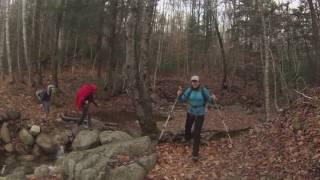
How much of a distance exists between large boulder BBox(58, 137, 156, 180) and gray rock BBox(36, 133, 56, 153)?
5474 mm

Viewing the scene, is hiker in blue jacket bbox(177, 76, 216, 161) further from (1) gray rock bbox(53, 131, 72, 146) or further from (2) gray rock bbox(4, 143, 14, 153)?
(2) gray rock bbox(4, 143, 14, 153)

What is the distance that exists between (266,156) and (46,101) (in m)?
11.2

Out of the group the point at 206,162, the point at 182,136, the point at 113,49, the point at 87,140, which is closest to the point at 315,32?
the point at 113,49

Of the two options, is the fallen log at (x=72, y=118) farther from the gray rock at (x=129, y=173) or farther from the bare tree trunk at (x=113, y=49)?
the gray rock at (x=129, y=173)

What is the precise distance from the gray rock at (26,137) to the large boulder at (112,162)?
6256mm

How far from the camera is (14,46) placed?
32.0 meters

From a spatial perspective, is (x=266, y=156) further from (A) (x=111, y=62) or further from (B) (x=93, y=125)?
(A) (x=111, y=62)

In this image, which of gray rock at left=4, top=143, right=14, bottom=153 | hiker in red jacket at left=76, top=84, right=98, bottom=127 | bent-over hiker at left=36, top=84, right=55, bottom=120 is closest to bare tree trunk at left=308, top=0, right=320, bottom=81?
hiker in red jacket at left=76, top=84, right=98, bottom=127

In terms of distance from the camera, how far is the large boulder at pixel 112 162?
8.42m

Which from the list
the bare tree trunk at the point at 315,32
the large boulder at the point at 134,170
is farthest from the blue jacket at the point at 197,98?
the bare tree trunk at the point at 315,32

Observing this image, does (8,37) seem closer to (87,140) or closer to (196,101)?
(87,140)

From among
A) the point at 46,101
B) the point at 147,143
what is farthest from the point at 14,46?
the point at 147,143

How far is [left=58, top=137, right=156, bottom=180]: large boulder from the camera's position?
8.42 meters

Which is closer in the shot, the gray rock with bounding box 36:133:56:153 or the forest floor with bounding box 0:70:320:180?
the forest floor with bounding box 0:70:320:180
